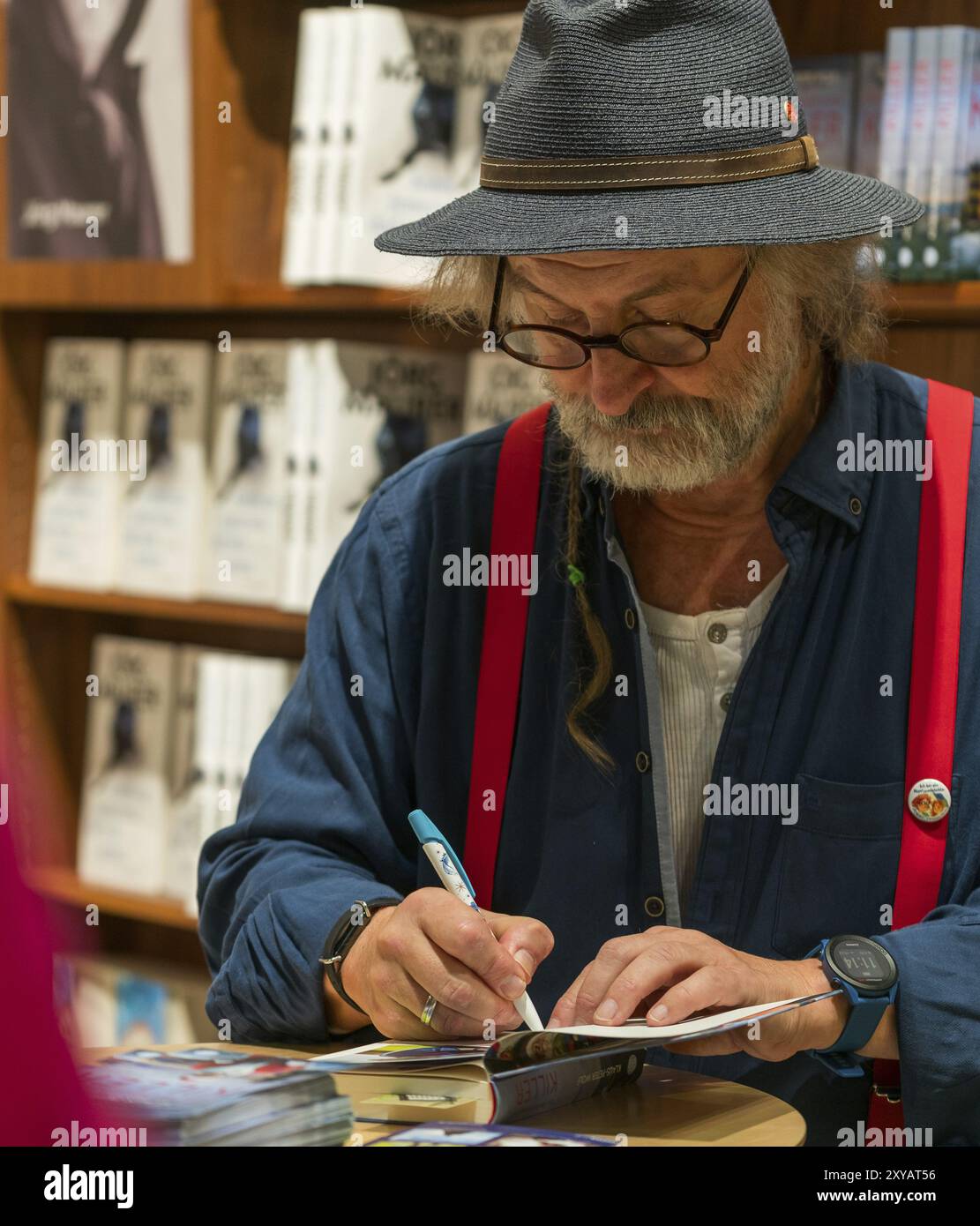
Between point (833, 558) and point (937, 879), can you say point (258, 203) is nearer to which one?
point (833, 558)

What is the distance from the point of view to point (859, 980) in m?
1.16

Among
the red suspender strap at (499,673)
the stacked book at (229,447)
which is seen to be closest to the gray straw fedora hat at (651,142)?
the red suspender strap at (499,673)

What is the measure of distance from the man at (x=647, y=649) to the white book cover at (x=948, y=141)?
1.67 ft

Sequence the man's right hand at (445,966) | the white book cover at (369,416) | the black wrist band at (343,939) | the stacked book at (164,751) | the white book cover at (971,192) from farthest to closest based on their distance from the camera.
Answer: the stacked book at (164,751), the white book cover at (369,416), the white book cover at (971,192), the black wrist band at (343,939), the man's right hand at (445,966)

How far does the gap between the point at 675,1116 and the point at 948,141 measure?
1388 millimetres

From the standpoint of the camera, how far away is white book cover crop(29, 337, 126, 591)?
2.75 metres

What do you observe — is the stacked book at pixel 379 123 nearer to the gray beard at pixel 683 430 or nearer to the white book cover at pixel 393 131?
the white book cover at pixel 393 131

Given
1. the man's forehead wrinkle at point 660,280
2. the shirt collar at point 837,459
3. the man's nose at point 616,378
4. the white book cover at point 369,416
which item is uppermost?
the man's forehead wrinkle at point 660,280

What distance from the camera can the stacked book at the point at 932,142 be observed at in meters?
1.94

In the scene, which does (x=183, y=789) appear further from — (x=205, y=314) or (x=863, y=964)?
(x=863, y=964)

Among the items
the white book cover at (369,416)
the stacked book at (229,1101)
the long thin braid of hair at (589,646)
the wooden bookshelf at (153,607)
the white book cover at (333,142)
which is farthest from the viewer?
the wooden bookshelf at (153,607)
